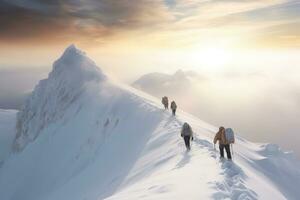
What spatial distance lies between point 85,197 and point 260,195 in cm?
2751

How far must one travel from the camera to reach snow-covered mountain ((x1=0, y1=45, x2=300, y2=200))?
24312 millimetres

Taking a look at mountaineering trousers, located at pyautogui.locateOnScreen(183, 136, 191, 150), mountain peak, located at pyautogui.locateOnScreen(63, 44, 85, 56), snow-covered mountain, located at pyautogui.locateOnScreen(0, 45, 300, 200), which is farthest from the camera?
mountain peak, located at pyautogui.locateOnScreen(63, 44, 85, 56)

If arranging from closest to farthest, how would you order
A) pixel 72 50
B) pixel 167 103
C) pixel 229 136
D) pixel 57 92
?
pixel 229 136 < pixel 167 103 < pixel 72 50 < pixel 57 92

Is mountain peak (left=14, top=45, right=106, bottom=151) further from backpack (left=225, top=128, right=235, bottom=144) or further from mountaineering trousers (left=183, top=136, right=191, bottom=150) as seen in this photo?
backpack (left=225, top=128, right=235, bottom=144)

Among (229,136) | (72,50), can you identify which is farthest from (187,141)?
(72,50)

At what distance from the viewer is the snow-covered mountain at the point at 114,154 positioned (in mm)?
24312

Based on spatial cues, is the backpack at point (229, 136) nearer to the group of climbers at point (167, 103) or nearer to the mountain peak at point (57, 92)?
the group of climbers at point (167, 103)

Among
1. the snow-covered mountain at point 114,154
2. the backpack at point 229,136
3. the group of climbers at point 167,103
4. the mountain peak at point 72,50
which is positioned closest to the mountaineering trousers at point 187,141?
the snow-covered mountain at point 114,154

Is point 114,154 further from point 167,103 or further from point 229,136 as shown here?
point 229,136

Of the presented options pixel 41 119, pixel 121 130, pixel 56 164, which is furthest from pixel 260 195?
pixel 41 119

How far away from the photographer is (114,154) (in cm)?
5306

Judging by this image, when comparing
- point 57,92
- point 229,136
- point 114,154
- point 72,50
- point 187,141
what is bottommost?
point 114,154

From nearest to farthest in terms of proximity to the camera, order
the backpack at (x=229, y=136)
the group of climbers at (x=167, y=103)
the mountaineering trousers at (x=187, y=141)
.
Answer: the backpack at (x=229, y=136)
the mountaineering trousers at (x=187, y=141)
the group of climbers at (x=167, y=103)

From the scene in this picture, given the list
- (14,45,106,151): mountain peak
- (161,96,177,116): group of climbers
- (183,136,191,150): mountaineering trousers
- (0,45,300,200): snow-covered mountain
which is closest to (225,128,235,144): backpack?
(0,45,300,200): snow-covered mountain
